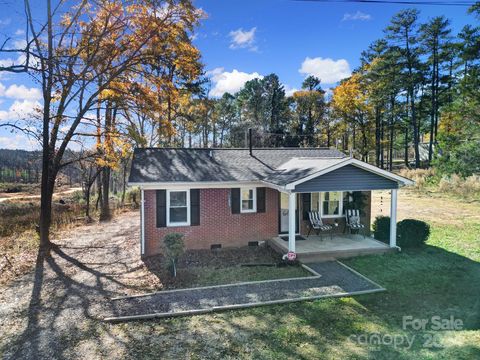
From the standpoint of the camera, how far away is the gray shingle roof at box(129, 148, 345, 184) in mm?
11281

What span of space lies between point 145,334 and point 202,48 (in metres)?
17.8

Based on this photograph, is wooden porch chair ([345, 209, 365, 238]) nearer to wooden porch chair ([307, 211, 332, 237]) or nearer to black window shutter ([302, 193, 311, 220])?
wooden porch chair ([307, 211, 332, 237])

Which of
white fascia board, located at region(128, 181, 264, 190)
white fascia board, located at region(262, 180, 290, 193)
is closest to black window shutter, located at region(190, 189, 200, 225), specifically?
white fascia board, located at region(128, 181, 264, 190)

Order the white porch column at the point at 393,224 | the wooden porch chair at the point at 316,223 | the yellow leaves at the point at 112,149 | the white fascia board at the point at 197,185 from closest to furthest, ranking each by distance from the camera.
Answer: the white fascia board at the point at 197,185
the white porch column at the point at 393,224
the wooden porch chair at the point at 316,223
the yellow leaves at the point at 112,149

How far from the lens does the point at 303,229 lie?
42.2 feet

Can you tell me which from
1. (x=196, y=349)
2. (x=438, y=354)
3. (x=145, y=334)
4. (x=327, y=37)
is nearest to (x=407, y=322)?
(x=438, y=354)

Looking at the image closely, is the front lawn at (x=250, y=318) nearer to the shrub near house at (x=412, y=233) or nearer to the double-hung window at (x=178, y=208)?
A: the shrub near house at (x=412, y=233)

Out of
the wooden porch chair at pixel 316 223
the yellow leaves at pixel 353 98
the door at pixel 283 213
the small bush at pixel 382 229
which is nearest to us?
the wooden porch chair at pixel 316 223

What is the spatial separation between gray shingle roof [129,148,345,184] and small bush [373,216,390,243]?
2981mm

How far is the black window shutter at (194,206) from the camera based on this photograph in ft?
38.0

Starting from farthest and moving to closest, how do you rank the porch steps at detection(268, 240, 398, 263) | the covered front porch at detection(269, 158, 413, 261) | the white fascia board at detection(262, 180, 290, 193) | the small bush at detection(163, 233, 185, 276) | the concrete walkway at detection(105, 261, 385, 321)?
1. the porch steps at detection(268, 240, 398, 263)
2. the covered front porch at detection(269, 158, 413, 261)
3. the white fascia board at detection(262, 180, 290, 193)
4. the small bush at detection(163, 233, 185, 276)
5. the concrete walkway at detection(105, 261, 385, 321)

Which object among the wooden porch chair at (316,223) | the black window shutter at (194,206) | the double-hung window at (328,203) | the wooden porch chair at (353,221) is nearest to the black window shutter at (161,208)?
the black window shutter at (194,206)

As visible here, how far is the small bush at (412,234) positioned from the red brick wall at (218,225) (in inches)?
182

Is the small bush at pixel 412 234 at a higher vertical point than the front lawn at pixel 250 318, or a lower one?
higher
